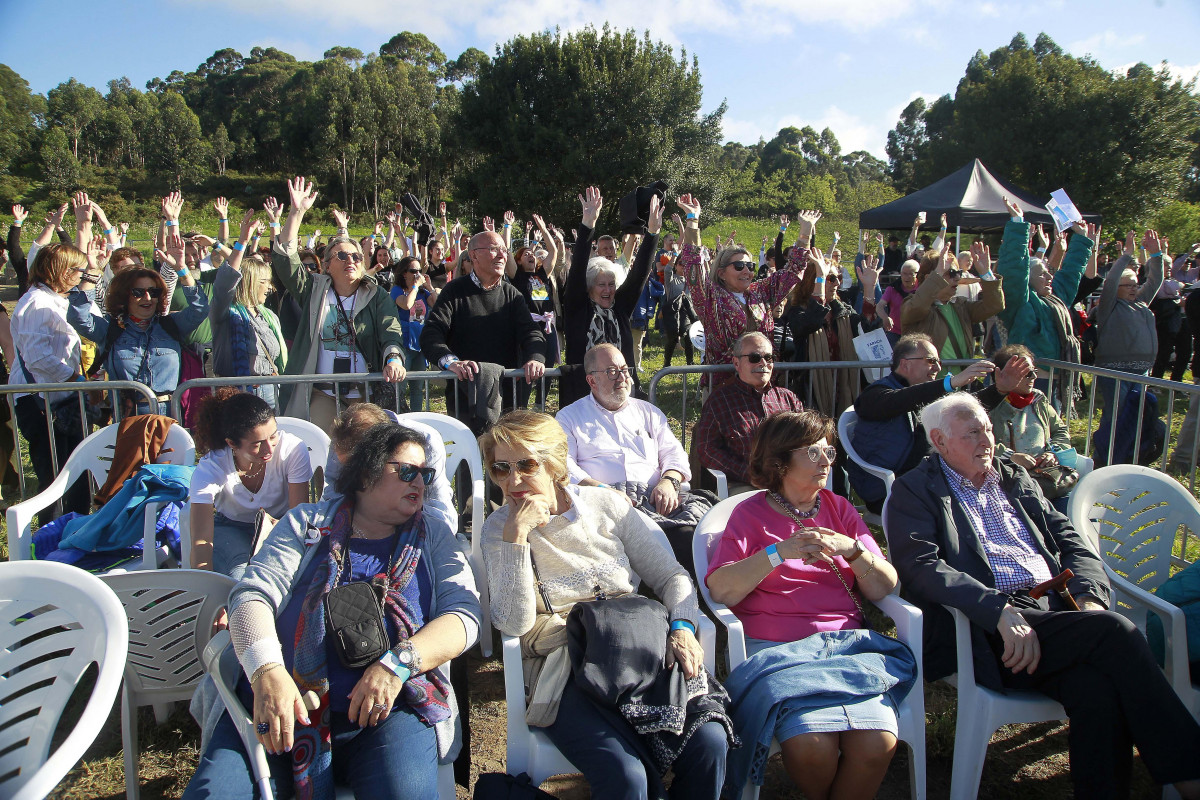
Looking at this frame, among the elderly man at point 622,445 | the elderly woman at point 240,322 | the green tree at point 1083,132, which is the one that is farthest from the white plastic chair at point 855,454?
the green tree at point 1083,132

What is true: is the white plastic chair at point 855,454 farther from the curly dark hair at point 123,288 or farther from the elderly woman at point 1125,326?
the curly dark hair at point 123,288

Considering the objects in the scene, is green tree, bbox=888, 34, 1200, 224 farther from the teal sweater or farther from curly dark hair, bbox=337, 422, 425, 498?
curly dark hair, bbox=337, 422, 425, 498

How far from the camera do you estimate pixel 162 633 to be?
94.0 inches

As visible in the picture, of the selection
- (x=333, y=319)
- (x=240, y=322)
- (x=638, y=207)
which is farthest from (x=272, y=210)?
(x=638, y=207)

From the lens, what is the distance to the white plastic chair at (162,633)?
91.3 inches

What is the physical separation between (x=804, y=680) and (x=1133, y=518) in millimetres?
1764

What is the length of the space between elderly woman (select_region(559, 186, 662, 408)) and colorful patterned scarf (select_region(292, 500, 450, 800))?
222 centimetres

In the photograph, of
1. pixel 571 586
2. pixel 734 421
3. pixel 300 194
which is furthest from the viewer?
pixel 300 194

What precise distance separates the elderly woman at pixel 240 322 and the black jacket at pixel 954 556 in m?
3.91

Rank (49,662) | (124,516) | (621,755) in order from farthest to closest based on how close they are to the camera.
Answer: (124,516) < (621,755) < (49,662)

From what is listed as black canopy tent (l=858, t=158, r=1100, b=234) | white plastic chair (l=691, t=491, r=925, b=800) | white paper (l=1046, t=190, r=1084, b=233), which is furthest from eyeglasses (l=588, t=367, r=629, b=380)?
black canopy tent (l=858, t=158, r=1100, b=234)

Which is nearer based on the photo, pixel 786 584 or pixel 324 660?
pixel 324 660

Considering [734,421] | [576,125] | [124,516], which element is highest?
[576,125]

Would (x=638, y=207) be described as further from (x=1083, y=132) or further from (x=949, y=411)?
(x=1083, y=132)
